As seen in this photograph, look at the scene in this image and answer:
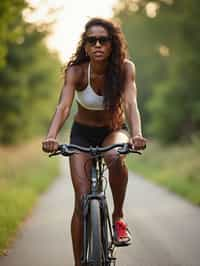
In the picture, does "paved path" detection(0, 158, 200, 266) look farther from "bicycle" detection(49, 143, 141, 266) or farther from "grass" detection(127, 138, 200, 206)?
"bicycle" detection(49, 143, 141, 266)

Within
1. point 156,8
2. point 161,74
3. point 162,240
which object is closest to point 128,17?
point 161,74

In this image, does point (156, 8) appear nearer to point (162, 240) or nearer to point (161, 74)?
point (161, 74)

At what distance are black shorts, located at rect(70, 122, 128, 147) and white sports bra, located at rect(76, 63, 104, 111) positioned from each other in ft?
0.66

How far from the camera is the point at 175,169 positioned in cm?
1805

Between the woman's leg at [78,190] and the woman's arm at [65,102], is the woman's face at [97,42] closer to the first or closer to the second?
the woman's arm at [65,102]

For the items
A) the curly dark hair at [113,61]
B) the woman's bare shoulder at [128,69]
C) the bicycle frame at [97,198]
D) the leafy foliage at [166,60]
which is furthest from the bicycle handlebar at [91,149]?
the leafy foliage at [166,60]

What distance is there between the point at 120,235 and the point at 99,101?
3.75 ft

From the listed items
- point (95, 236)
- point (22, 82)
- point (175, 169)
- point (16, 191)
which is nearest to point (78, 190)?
point (95, 236)

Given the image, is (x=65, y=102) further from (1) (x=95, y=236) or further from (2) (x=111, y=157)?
(1) (x=95, y=236)

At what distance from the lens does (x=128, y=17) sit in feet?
143

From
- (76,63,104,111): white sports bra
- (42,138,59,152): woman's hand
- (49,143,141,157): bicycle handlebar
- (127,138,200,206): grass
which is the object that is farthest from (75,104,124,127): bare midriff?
(127,138,200,206): grass

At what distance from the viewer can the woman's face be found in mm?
5000

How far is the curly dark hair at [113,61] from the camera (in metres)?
5.05

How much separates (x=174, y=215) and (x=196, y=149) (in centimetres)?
1054
